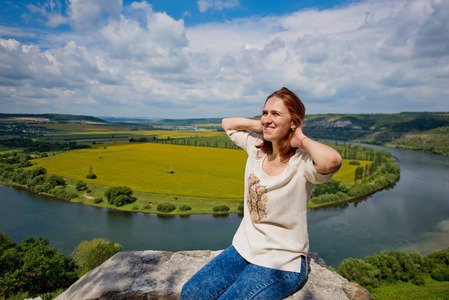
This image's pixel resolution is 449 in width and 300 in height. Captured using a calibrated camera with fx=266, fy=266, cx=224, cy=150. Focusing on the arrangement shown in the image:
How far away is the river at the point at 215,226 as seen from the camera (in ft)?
77.3

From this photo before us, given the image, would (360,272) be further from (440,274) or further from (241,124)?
(241,124)

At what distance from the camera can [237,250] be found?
222 centimetres

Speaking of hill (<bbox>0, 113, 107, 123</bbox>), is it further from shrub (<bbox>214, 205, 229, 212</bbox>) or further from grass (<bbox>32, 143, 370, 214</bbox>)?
shrub (<bbox>214, 205, 229, 212</bbox>)

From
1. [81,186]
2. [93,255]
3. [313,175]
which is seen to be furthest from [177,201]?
[313,175]

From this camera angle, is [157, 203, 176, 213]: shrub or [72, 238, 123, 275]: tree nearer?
[72, 238, 123, 275]: tree

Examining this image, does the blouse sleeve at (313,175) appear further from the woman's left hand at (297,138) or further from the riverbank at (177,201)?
the riverbank at (177,201)

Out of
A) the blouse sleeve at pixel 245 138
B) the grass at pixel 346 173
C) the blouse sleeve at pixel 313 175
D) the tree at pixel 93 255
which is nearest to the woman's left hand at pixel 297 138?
the blouse sleeve at pixel 313 175

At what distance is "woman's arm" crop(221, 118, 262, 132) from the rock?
1.50 m

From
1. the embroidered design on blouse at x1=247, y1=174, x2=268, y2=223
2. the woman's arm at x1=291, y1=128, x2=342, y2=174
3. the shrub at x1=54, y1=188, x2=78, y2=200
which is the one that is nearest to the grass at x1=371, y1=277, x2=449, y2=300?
the embroidered design on blouse at x1=247, y1=174, x2=268, y2=223

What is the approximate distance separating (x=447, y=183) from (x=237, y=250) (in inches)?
2124

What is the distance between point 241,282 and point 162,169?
47564 mm

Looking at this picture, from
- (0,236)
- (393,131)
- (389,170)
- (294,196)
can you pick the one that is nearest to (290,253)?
(294,196)

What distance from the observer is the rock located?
238 cm

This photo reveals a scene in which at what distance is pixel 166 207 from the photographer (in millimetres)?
30125
